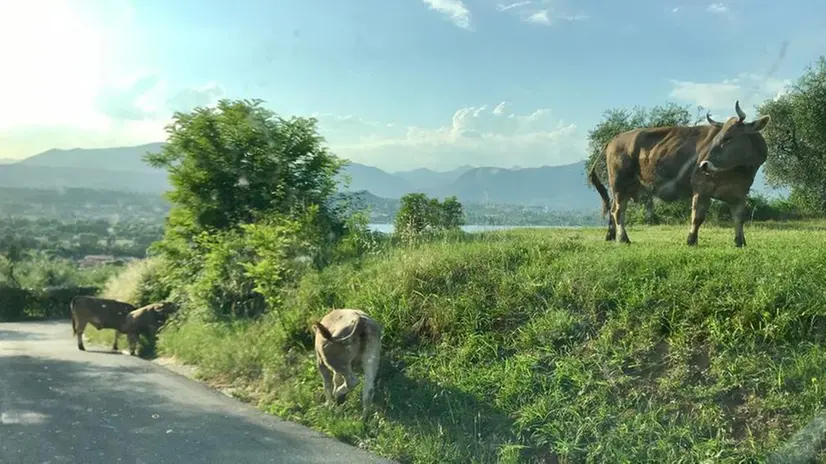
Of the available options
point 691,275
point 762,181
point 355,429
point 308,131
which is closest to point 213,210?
point 308,131

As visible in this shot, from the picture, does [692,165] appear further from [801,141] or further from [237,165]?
[801,141]

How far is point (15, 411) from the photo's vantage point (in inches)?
351

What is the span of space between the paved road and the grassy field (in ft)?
1.97

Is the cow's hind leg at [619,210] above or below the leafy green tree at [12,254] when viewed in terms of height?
above

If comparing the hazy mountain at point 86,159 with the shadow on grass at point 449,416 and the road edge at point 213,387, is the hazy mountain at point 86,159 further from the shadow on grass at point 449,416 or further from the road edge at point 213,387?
the shadow on grass at point 449,416

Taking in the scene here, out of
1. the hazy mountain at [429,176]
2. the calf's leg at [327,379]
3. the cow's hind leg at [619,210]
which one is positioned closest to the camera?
the calf's leg at [327,379]

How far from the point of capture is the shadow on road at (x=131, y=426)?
7.02 meters

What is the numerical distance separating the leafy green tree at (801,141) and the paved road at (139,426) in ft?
89.0

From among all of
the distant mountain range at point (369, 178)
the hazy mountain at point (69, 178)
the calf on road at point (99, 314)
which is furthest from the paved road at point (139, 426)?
the hazy mountain at point (69, 178)

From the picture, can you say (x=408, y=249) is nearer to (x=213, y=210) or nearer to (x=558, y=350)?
(x=558, y=350)

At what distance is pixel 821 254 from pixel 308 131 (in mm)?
13352

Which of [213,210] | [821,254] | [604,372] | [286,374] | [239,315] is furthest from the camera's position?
[213,210]

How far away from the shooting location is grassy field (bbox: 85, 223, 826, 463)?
6367mm

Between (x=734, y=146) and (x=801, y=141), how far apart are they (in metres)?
22.2
